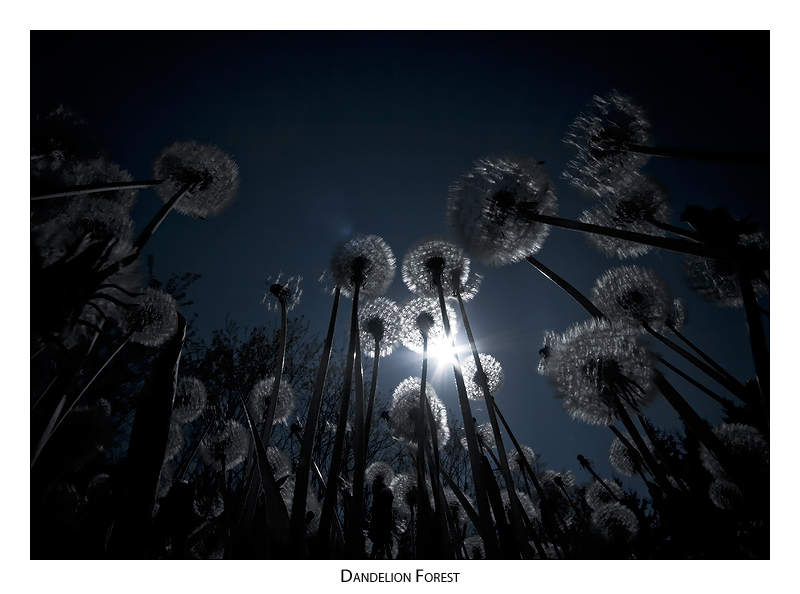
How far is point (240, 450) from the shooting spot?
571cm

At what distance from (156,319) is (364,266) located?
239cm

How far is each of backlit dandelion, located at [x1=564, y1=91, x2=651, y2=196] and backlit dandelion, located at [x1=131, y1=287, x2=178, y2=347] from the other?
4625 millimetres

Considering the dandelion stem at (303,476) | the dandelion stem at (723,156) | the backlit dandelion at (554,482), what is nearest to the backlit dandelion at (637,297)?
the dandelion stem at (723,156)

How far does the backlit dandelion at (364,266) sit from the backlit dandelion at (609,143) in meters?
2.25

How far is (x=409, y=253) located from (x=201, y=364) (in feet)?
32.1

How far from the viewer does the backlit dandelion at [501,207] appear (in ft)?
9.68

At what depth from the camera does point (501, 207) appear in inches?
119

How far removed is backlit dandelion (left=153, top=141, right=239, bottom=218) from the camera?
3941mm

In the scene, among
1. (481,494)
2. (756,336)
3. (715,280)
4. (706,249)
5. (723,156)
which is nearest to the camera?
(706,249)

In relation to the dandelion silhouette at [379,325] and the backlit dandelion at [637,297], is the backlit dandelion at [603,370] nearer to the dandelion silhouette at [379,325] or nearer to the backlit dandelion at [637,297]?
the backlit dandelion at [637,297]

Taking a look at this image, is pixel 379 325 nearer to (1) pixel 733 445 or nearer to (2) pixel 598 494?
(1) pixel 733 445

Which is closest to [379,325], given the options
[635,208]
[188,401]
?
[188,401]
